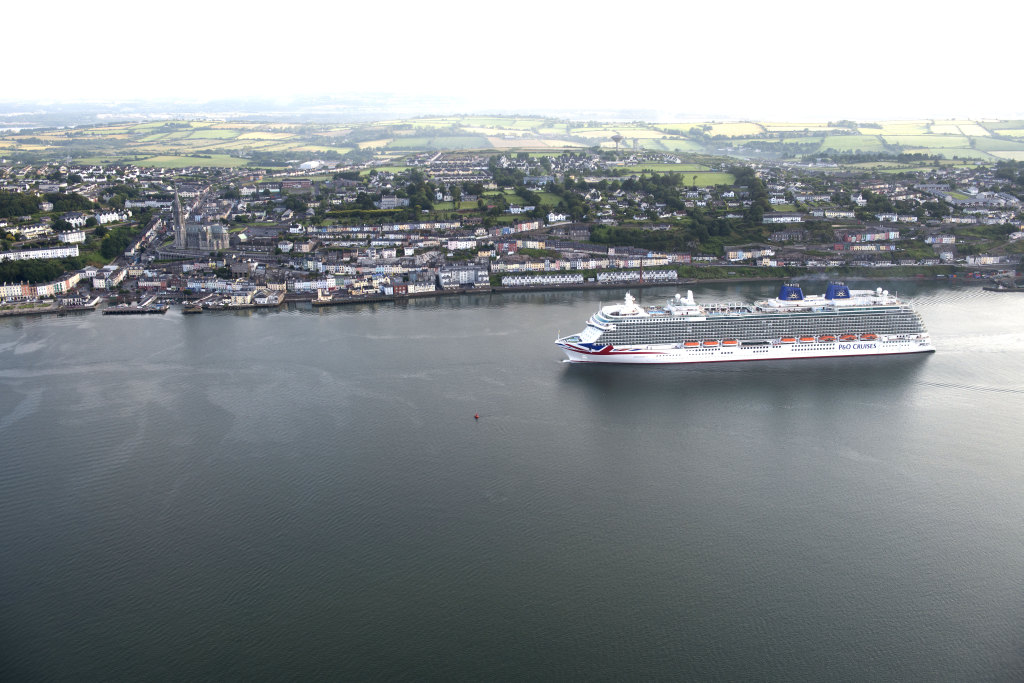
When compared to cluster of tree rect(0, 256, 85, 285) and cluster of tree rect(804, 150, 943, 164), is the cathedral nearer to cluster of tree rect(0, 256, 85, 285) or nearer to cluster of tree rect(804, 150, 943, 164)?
cluster of tree rect(0, 256, 85, 285)

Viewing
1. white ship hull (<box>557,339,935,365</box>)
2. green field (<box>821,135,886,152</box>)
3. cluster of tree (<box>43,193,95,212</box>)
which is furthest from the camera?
green field (<box>821,135,886,152</box>)

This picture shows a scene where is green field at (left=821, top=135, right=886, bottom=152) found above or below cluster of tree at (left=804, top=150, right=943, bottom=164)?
above

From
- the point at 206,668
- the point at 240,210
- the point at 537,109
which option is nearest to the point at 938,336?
the point at 206,668

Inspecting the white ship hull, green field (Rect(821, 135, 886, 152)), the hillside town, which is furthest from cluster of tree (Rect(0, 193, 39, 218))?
green field (Rect(821, 135, 886, 152))

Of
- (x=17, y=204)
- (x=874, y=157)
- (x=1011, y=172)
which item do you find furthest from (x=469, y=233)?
(x=874, y=157)

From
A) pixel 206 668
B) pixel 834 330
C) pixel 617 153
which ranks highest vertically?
pixel 617 153

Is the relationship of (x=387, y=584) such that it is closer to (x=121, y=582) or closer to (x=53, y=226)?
(x=121, y=582)
